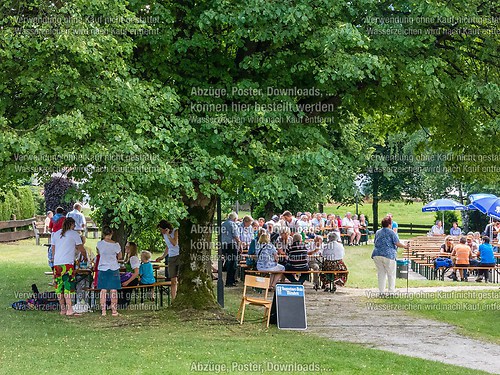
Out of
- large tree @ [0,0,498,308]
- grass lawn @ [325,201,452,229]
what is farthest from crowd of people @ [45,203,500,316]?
grass lawn @ [325,201,452,229]

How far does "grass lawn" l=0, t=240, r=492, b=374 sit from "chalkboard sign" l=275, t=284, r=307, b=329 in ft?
0.93

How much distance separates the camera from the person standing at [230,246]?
899 inches

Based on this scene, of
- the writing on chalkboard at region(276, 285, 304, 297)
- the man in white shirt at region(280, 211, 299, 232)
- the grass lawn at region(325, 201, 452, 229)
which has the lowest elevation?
the writing on chalkboard at region(276, 285, 304, 297)

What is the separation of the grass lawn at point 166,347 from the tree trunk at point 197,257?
0.48 meters

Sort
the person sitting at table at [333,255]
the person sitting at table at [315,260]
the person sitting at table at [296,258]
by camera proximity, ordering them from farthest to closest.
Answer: the person sitting at table at [315,260]
the person sitting at table at [333,255]
the person sitting at table at [296,258]

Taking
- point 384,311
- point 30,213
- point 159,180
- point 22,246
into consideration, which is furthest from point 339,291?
point 30,213

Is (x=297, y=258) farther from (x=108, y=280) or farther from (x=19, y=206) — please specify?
(x=19, y=206)

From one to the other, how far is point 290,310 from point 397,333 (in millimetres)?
2026

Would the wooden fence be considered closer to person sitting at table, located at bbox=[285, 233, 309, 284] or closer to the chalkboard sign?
person sitting at table, located at bbox=[285, 233, 309, 284]

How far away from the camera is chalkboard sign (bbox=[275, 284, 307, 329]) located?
605 inches

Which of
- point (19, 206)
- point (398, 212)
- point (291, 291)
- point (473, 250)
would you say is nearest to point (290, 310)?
point (291, 291)

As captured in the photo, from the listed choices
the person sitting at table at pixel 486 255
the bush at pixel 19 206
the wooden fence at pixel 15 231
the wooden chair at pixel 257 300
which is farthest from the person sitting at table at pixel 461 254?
the bush at pixel 19 206

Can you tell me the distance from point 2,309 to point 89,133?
244 inches

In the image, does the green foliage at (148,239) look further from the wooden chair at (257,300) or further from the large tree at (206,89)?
the wooden chair at (257,300)
